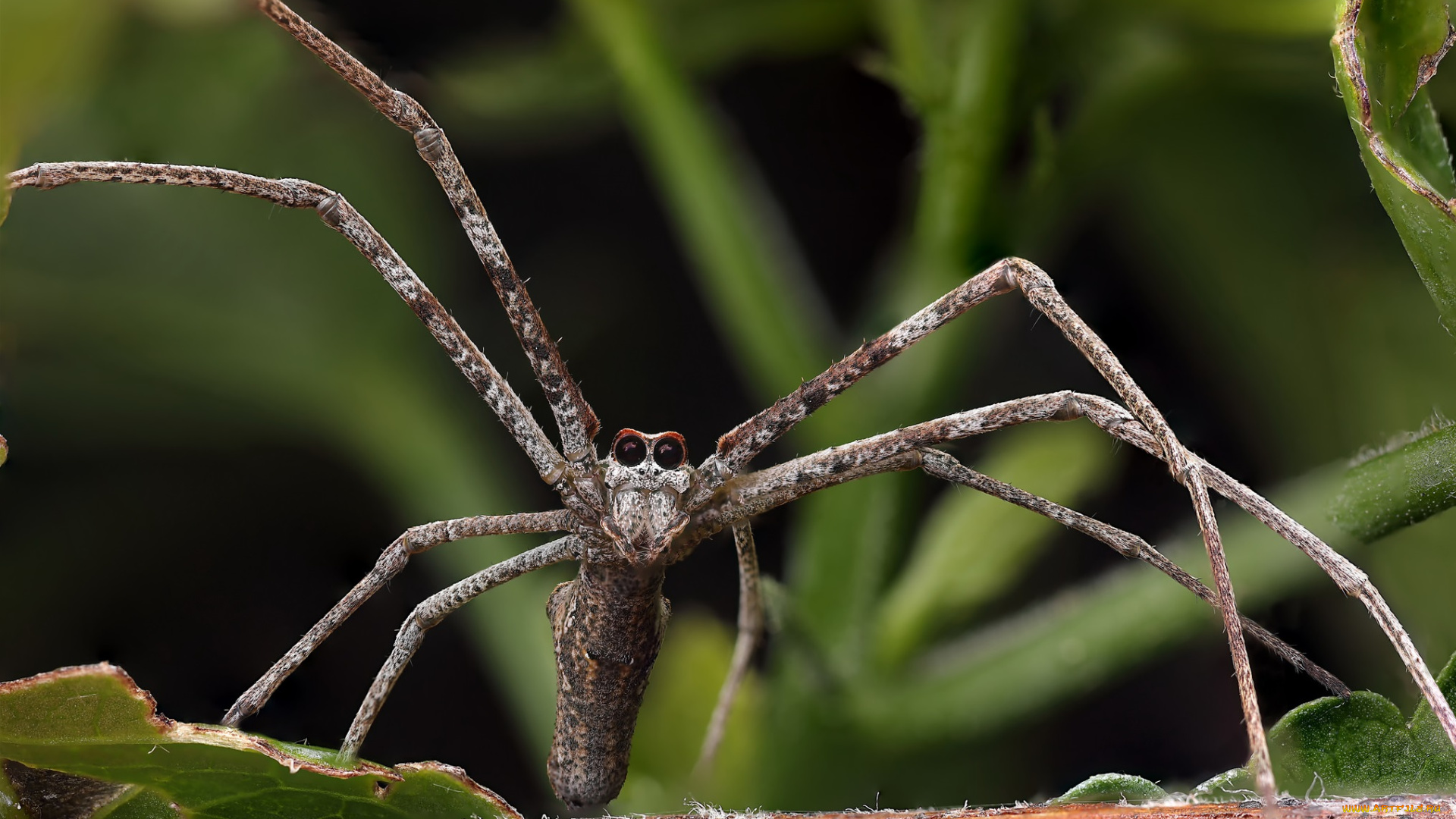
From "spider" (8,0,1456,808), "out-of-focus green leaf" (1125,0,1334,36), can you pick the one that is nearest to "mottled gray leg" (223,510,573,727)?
"spider" (8,0,1456,808)

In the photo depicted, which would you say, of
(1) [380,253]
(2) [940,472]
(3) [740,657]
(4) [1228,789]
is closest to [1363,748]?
(4) [1228,789]

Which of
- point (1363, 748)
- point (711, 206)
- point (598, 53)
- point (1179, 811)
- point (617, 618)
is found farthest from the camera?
point (598, 53)

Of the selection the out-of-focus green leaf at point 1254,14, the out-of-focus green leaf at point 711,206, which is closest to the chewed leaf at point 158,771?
the out-of-focus green leaf at point 711,206

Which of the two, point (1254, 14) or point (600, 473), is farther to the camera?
point (1254, 14)

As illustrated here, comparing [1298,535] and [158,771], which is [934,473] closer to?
[1298,535]

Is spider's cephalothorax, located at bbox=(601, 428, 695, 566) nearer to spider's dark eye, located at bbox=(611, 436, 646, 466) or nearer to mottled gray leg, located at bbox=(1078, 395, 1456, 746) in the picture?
spider's dark eye, located at bbox=(611, 436, 646, 466)

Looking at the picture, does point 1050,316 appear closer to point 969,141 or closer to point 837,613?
point 969,141
